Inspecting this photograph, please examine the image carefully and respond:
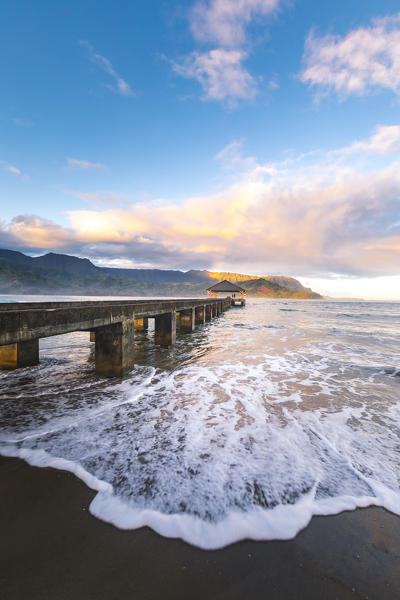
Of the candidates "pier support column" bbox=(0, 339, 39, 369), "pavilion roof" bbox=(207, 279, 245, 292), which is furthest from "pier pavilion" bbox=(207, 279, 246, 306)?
"pier support column" bbox=(0, 339, 39, 369)

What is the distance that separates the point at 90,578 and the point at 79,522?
0.63 meters

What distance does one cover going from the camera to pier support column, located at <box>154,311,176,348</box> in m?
11.3

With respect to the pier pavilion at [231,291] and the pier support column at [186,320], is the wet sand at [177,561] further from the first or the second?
the pier pavilion at [231,291]

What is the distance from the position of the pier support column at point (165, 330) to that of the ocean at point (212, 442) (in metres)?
3.54

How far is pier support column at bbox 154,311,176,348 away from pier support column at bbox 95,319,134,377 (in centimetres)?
435

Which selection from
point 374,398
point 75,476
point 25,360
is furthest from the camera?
point 25,360

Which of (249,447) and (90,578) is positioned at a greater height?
(90,578)

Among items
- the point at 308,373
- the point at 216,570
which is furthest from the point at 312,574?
the point at 308,373

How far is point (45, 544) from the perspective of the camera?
2068 millimetres

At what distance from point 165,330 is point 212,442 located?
25.3ft

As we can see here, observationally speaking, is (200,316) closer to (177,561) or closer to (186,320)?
(186,320)

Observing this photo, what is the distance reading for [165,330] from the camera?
11.3m

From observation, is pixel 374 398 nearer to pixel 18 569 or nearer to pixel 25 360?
pixel 18 569

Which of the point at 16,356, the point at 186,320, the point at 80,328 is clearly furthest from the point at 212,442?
the point at 186,320
